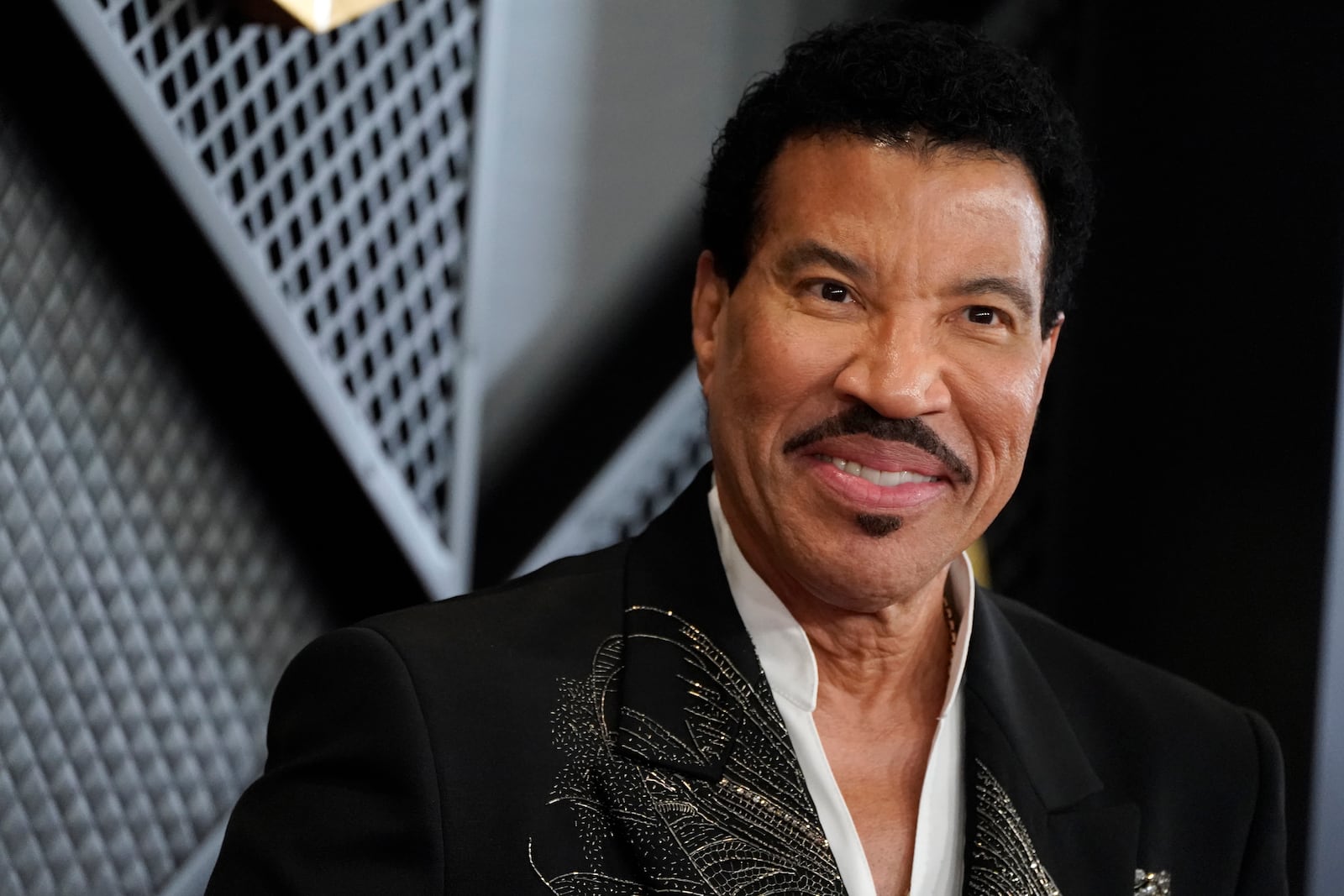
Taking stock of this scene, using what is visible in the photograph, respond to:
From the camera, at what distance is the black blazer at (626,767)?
1.05 m

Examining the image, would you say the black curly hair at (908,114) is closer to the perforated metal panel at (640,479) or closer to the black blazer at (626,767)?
the black blazer at (626,767)

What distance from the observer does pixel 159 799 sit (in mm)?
1542

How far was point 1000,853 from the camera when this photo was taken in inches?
46.7

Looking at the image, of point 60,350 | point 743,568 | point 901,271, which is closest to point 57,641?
point 60,350

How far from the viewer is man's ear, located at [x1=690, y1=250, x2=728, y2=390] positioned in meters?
1.27

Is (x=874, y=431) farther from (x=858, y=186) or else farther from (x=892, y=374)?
(x=858, y=186)

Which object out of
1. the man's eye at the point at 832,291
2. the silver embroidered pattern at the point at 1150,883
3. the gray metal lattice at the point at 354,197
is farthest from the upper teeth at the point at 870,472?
the gray metal lattice at the point at 354,197

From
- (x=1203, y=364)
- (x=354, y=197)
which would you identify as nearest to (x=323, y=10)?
(x=354, y=197)

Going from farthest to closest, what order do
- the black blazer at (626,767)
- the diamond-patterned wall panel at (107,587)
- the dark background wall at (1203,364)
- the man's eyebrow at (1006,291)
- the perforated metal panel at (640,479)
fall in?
1. the perforated metal panel at (640,479)
2. the dark background wall at (1203,364)
3. the diamond-patterned wall panel at (107,587)
4. the man's eyebrow at (1006,291)
5. the black blazer at (626,767)

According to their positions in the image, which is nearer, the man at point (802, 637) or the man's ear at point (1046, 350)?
the man at point (802, 637)

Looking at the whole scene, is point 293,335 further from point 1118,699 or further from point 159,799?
point 1118,699

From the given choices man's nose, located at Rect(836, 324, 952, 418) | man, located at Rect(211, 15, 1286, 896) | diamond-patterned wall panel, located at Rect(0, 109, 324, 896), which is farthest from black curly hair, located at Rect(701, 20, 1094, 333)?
diamond-patterned wall panel, located at Rect(0, 109, 324, 896)

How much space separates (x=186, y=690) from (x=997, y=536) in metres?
1.03

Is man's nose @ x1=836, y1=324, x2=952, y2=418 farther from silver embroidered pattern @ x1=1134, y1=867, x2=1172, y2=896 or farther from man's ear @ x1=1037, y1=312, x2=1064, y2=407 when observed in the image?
silver embroidered pattern @ x1=1134, y1=867, x2=1172, y2=896
